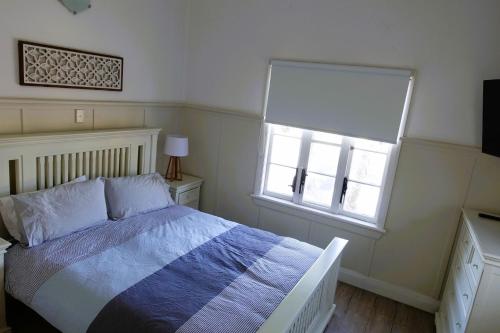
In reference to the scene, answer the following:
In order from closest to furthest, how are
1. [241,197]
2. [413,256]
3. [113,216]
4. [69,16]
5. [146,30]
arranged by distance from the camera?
1. [69,16]
2. [113,216]
3. [413,256]
4. [146,30]
5. [241,197]

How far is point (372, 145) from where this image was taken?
116 inches

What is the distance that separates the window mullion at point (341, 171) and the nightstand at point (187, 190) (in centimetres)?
143

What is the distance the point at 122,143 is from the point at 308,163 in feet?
5.56

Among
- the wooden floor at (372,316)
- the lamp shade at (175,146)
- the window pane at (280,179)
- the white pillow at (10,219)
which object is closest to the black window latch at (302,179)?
the window pane at (280,179)

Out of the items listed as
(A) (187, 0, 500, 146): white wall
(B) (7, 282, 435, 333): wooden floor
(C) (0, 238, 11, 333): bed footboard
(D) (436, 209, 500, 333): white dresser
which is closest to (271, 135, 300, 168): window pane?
(A) (187, 0, 500, 146): white wall

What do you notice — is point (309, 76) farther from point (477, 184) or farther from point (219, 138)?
point (477, 184)

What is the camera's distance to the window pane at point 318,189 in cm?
317

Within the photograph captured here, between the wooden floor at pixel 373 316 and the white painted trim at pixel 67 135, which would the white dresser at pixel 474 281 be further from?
the white painted trim at pixel 67 135

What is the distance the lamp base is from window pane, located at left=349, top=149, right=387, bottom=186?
175cm

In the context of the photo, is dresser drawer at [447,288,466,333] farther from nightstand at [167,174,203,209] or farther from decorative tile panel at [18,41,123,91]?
decorative tile panel at [18,41,123,91]

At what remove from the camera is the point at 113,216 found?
8.70 feet

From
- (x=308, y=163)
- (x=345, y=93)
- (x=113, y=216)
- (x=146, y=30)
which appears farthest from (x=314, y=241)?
(x=146, y=30)

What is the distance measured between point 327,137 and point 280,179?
638 millimetres

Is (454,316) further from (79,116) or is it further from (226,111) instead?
(79,116)
